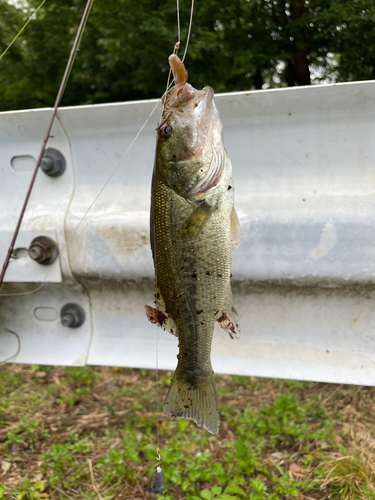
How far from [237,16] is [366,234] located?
384 centimetres

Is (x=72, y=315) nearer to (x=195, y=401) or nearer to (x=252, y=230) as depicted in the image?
(x=195, y=401)

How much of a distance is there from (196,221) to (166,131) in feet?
1.29

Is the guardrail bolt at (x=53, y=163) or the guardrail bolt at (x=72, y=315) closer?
the guardrail bolt at (x=53, y=163)

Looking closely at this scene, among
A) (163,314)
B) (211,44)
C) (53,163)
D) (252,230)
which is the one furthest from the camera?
(211,44)

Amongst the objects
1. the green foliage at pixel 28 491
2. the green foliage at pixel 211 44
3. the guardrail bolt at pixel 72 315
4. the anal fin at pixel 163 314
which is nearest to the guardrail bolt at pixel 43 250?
the guardrail bolt at pixel 72 315

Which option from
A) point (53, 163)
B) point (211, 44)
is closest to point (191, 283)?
point (53, 163)

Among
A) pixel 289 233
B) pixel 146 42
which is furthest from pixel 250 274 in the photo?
pixel 146 42

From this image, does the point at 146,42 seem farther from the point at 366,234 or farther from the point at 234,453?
the point at 234,453

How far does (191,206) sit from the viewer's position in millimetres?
1553

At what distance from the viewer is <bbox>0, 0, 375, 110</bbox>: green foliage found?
4.36 m

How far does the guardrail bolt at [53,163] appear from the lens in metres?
2.40

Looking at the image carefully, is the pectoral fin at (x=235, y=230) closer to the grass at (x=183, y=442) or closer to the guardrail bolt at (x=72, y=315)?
the guardrail bolt at (x=72, y=315)

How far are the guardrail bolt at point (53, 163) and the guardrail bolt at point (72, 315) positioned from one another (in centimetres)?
88

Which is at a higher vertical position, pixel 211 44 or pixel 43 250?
pixel 211 44
